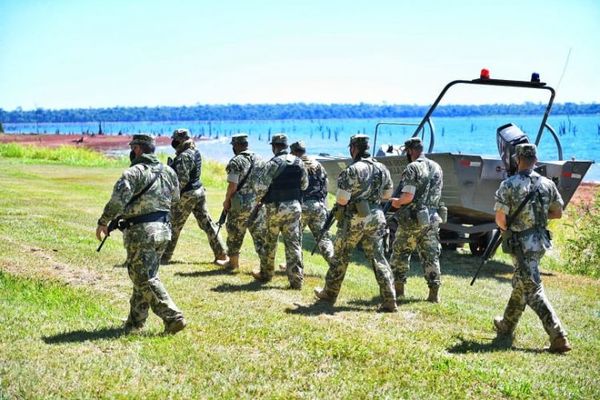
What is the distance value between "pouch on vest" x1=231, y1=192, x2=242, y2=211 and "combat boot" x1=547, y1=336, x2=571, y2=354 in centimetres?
490

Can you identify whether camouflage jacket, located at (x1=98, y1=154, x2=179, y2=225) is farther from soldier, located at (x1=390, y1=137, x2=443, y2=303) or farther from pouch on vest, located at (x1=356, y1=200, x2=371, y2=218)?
soldier, located at (x1=390, y1=137, x2=443, y2=303)

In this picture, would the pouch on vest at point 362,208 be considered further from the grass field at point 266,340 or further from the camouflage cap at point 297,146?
the camouflage cap at point 297,146

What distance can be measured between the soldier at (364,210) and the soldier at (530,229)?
1595 millimetres

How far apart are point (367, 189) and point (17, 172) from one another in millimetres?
22207

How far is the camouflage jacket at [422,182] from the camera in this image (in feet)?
30.0

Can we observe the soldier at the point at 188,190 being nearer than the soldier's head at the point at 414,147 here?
No

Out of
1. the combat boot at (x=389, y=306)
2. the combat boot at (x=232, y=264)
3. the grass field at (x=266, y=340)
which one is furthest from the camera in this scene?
the combat boot at (x=232, y=264)

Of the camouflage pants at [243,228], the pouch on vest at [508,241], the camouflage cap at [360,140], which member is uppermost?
the camouflage cap at [360,140]

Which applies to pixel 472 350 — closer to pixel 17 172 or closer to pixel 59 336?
pixel 59 336

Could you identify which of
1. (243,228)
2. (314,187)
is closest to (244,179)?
(243,228)

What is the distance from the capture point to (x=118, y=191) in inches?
270

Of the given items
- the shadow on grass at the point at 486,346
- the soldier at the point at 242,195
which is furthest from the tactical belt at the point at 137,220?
the soldier at the point at 242,195

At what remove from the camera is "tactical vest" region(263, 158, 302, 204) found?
960cm

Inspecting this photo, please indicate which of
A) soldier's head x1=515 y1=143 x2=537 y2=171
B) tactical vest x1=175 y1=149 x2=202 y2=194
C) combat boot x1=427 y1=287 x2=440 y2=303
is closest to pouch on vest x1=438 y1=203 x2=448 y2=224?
combat boot x1=427 y1=287 x2=440 y2=303
